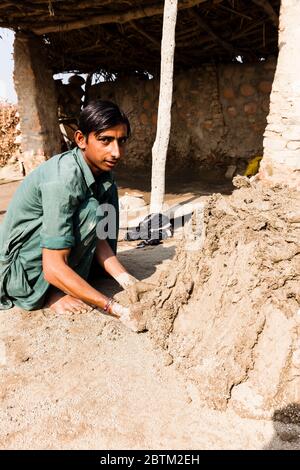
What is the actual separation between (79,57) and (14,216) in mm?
5556

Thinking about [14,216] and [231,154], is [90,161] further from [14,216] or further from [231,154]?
[231,154]

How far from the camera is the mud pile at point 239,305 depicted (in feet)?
4.95

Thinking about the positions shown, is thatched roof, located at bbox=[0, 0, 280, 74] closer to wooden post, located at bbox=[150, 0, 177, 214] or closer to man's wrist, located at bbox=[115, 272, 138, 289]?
wooden post, located at bbox=[150, 0, 177, 214]

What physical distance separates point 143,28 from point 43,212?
4333 mm

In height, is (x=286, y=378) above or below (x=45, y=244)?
below

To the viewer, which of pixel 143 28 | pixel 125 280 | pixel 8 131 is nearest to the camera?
pixel 125 280

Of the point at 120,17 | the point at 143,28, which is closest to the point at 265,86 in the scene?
the point at 143,28

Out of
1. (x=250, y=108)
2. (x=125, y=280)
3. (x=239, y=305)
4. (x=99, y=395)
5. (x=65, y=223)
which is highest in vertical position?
(x=250, y=108)

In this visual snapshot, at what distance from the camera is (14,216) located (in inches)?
81.2

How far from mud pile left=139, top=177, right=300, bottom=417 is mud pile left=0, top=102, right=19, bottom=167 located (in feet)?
25.3

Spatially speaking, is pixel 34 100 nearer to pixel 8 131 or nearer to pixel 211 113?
pixel 211 113

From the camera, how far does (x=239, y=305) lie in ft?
5.53
